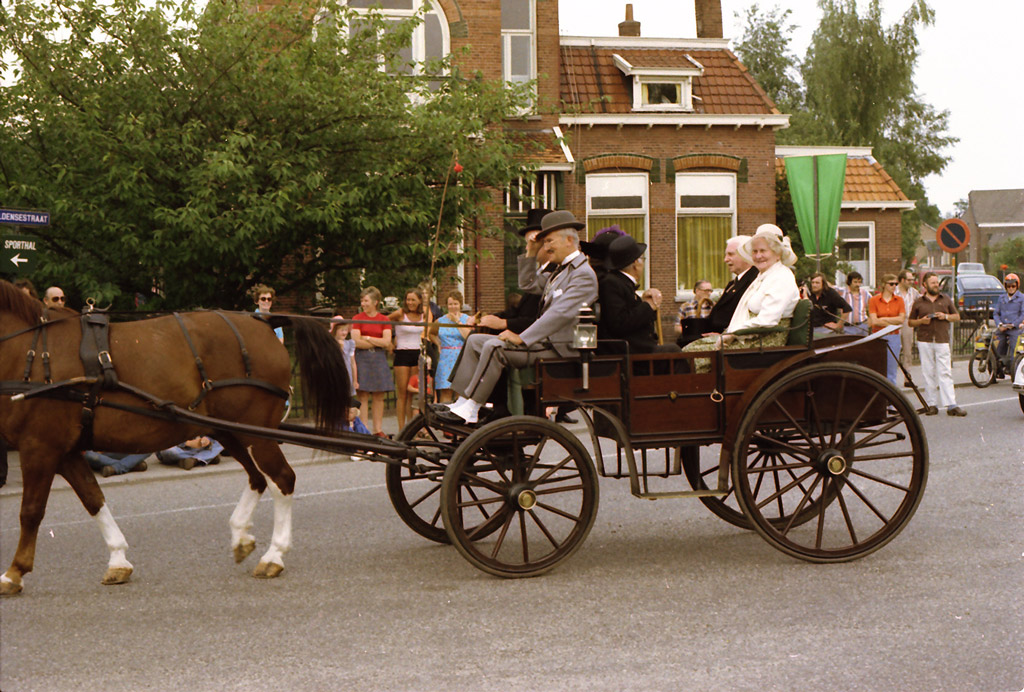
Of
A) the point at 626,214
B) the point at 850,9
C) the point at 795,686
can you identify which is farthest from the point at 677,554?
the point at 850,9

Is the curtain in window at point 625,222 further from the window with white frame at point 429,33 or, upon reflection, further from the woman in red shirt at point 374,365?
the woman in red shirt at point 374,365

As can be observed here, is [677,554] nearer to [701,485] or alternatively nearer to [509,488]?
[701,485]

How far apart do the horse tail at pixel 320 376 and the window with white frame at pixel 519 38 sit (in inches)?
718

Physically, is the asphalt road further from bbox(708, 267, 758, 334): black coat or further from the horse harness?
bbox(708, 267, 758, 334): black coat

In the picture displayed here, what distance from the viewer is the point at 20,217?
1043 centimetres

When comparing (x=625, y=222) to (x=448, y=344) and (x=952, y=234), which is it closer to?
(x=952, y=234)

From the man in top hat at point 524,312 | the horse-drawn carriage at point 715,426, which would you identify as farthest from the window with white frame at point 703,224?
the horse-drawn carriage at point 715,426

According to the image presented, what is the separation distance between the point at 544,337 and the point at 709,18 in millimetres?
26744

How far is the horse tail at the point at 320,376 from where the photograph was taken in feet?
22.1

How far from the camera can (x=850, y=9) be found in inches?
1688

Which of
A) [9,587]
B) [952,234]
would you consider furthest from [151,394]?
[952,234]

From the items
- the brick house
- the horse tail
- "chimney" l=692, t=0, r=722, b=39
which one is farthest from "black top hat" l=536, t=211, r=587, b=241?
"chimney" l=692, t=0, r=722, b=39

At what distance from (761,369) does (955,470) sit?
3877 mm

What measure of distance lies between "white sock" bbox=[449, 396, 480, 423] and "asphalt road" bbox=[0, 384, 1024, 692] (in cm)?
86
